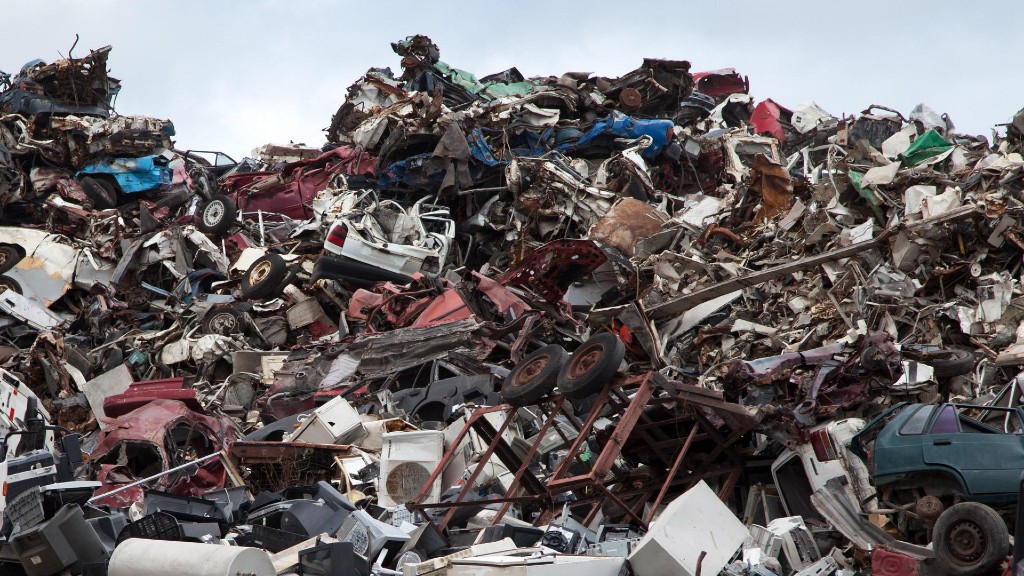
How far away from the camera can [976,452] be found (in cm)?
681

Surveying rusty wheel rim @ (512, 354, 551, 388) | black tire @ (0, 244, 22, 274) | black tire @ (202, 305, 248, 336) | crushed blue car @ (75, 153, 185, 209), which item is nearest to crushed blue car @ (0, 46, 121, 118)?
crushed blue car @ (75, 153, 185, 209)

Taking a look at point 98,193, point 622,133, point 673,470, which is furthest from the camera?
point 98,193

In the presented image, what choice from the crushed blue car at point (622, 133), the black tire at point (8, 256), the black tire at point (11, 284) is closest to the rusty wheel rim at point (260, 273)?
the black tire at point (11, 284)

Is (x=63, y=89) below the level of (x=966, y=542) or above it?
above

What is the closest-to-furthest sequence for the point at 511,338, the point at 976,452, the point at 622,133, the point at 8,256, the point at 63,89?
the point at 976,452 < the point at 511,338 < the point at 8,256 < the point at 622,133 < the point at 63,89

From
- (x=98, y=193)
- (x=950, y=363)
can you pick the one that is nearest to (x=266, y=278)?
(x=98, y=193)

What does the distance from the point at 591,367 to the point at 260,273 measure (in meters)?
Result: 10.1

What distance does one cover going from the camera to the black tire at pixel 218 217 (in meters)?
19.2

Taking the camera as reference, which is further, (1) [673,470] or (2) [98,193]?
(2) [98,193]

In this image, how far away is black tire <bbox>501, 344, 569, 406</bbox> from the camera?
8.47m

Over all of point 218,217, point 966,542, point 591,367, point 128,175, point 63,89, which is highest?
point 63,89

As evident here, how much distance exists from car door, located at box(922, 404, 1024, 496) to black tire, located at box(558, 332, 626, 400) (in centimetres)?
234

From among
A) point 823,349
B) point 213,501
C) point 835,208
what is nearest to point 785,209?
point 835,208

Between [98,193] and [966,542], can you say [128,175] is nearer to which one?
[98,193]
